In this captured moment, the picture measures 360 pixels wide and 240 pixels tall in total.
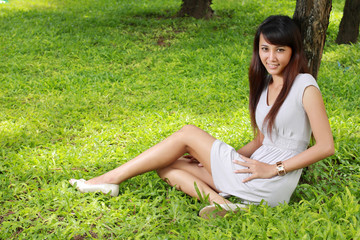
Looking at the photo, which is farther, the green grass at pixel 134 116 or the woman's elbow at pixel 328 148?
the green grass at pixel 134 116

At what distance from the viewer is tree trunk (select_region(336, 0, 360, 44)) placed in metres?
7.32

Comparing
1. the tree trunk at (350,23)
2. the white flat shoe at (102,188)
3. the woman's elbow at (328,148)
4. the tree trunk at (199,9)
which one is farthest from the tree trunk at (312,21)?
the tree trunk at (199,9)

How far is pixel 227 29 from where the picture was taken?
842cm

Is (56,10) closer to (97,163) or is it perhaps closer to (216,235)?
(97,163)

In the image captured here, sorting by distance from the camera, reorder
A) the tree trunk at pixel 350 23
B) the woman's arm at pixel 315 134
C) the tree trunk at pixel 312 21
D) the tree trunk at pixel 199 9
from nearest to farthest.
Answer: the woman's arm at pixel 315 134 < the tree trunk at pixel 312 21 < the tree trunk at pixel 350 23 < the tree trunk at pixel 199 9

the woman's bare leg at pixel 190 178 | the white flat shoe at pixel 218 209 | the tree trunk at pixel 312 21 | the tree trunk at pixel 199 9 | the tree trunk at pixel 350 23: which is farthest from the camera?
the tree trunk at pixel 199 9

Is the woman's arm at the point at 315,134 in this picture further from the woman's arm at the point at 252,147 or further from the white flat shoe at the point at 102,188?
the white flat shoe at the point at 102,188

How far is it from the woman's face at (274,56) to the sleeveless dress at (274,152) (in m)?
0.15

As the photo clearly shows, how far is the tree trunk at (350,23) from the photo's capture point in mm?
7324

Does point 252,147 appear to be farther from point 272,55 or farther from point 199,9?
point 199,9

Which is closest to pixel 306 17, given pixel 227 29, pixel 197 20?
pixel 227 29

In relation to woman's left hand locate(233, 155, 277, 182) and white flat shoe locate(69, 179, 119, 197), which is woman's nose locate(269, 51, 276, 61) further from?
white flat shoe locate(69, 179, 119, 197)

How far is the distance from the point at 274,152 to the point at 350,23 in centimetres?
547

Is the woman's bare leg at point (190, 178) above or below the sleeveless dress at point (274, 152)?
below
